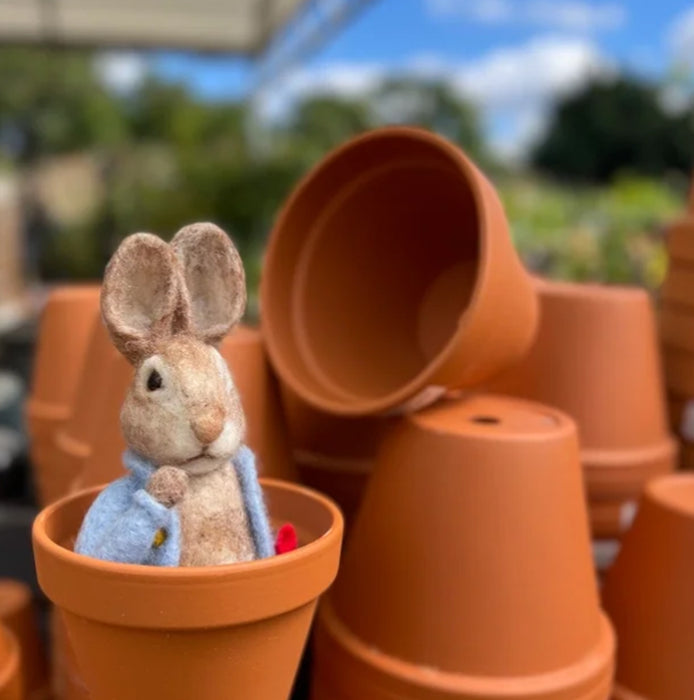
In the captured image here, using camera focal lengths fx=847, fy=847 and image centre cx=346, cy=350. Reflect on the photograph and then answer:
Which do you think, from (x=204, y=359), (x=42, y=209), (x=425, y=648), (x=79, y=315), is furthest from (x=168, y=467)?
(x=42, y=209)

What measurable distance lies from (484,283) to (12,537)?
917mm

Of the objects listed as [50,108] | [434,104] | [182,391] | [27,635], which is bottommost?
[27,635]

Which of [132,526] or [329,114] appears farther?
[329,114]

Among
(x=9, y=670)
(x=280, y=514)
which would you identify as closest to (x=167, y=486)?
(x=280, y=514)

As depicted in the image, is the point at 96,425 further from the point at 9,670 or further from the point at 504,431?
the point at 504,431

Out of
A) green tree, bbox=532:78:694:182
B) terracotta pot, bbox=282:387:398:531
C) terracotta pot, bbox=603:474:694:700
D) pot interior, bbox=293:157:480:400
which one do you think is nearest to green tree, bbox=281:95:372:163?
green tree, bbox=532:78:694:182

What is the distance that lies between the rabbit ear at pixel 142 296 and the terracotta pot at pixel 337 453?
29 cm

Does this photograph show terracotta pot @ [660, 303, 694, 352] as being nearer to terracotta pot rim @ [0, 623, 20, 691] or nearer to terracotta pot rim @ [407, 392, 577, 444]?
terracotta pot rim @ [407, 392, 577, 444]

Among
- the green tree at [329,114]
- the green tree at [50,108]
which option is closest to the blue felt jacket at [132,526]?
the green tree at [50,108]

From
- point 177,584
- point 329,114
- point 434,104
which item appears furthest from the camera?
point 434,104

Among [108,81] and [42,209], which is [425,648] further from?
[108,81]

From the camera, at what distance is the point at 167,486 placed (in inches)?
20.7

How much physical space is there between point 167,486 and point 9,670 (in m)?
0.25

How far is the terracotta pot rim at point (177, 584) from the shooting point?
1.57 ft
